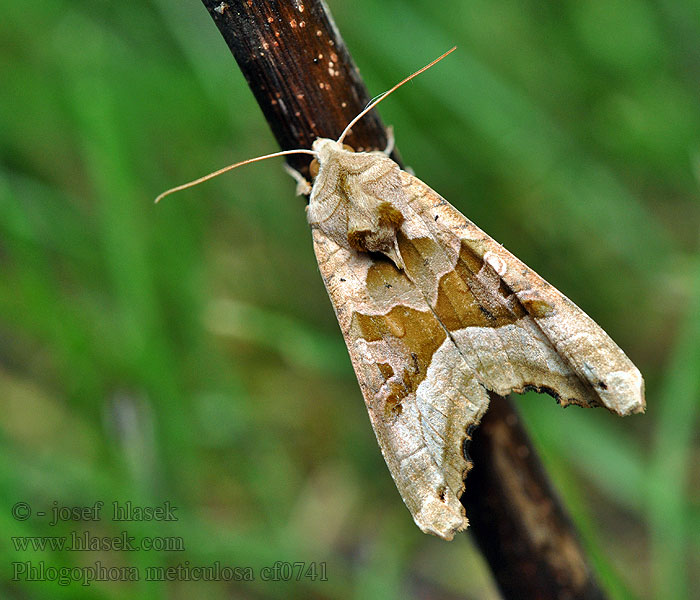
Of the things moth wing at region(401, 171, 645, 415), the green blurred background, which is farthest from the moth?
the green blurred background

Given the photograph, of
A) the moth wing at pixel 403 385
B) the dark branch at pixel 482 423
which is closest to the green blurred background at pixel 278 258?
the dark branch at pixel 482 423

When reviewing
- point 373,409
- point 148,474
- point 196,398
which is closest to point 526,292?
point 373,409

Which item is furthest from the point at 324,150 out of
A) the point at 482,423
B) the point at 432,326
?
the point at 482,423

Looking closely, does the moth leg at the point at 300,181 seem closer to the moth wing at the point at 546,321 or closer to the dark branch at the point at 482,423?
the dark branch at the point at 482,423

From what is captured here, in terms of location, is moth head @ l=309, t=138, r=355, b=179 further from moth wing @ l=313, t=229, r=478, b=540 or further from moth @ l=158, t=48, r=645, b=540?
moth wing @ l=313, t=229, r=478, b=540

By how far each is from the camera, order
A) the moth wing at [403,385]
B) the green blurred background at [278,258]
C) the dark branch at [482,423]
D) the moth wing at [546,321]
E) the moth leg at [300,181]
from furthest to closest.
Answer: the green blurred background at [278,258] → the moth leg at [300,181] → the moth wing at [403,385] → the moth wing at [546,321] → the dark branch at [482,423]
